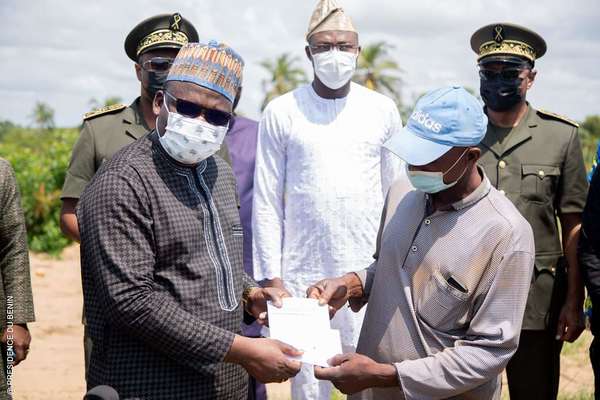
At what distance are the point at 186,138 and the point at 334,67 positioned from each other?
1758 millimetres

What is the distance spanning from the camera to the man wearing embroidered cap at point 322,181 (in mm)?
4082

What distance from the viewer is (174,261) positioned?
8.32ft

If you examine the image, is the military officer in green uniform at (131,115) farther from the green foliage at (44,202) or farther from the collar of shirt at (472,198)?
the green foliage at (44,202)

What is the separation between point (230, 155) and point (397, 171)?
3.25ft

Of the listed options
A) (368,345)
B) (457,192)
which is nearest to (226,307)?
(368,345)

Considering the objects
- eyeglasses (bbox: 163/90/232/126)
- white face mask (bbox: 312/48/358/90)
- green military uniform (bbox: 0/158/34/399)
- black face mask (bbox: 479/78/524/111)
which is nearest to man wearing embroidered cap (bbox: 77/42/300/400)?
eyeglasses (bbox: 163/90/232/126)

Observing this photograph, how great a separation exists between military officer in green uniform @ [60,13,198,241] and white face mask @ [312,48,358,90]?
2.51ft

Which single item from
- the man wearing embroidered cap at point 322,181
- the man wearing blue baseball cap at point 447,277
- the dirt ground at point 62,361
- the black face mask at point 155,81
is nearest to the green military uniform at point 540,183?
the man wearing embroidered cap at point 322,181

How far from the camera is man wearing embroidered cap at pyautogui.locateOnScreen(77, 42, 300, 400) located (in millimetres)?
2428

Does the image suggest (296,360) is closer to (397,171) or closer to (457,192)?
(457,192)

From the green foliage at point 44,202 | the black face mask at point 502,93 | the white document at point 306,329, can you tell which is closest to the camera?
the white document at point 306,329

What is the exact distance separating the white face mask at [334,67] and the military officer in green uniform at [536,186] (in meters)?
0.78

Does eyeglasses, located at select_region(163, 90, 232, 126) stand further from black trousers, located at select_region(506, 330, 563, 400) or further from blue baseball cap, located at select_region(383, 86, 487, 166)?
black trousers, located at select_region(506, 330, 563, 400)

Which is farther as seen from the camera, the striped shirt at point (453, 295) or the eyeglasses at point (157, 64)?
the eyeglasses at point (157, 64)
